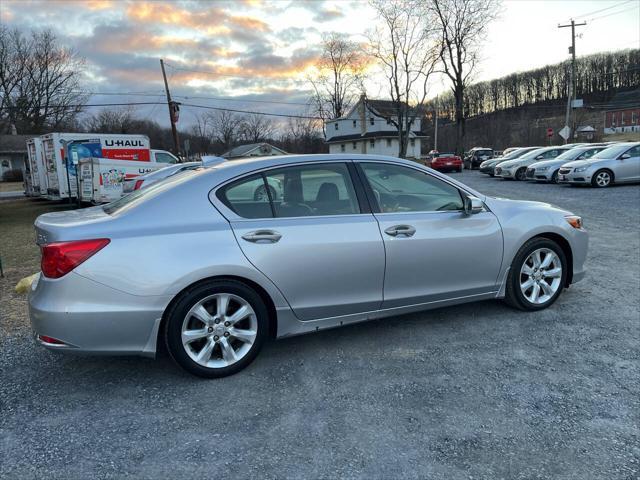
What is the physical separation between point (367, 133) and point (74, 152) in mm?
53983

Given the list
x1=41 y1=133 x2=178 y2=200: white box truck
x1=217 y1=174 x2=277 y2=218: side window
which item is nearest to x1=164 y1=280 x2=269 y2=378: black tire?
x1=217 y1=174 x2=277 y2=218: side window

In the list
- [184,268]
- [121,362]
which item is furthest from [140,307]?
[121,362]

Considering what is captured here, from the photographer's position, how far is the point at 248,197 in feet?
10.9

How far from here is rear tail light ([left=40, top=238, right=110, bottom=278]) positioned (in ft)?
9.28

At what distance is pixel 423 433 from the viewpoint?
2561 millimetres

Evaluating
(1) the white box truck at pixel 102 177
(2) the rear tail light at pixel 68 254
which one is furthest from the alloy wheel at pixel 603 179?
(2) the rear tail light at pixel 68 254

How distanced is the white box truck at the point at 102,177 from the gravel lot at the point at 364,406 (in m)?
11.2

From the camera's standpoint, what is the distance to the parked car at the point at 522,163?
21.1m

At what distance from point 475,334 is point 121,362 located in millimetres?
2928

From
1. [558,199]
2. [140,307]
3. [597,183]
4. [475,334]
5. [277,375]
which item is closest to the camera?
[140,307]

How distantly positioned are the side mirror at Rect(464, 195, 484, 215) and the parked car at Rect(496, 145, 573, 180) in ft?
61.3

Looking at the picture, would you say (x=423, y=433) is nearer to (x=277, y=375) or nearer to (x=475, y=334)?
(x=277, y=375)

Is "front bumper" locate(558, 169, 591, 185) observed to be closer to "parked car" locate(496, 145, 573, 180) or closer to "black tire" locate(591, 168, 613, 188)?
"black tire" locate(591, 168, 613, 188)

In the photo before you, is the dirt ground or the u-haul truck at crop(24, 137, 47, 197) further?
the u-haul truck at crop(24, 137, 47, 197)
